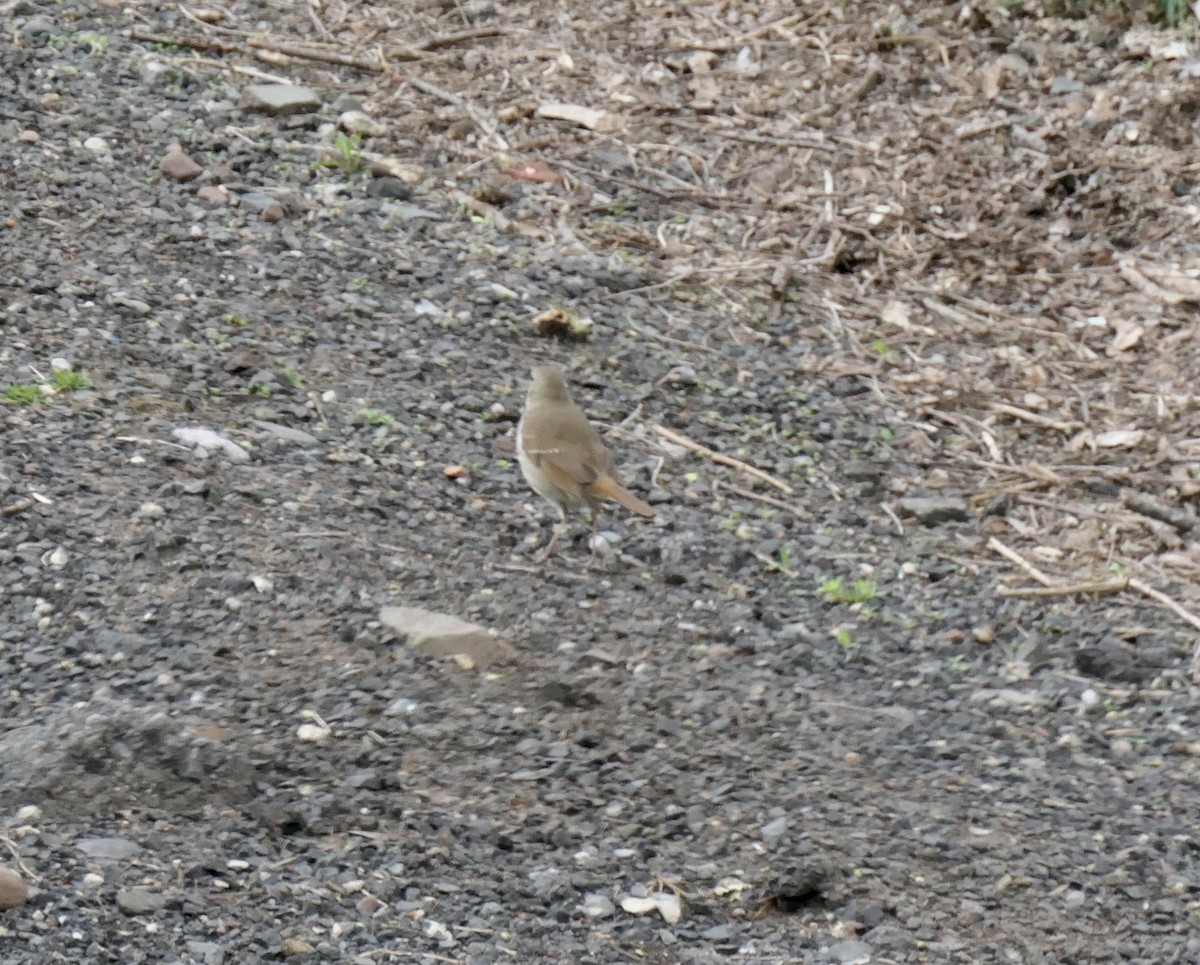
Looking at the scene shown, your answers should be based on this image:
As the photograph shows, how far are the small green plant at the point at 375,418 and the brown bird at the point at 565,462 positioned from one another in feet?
1.60

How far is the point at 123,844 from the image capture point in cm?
348

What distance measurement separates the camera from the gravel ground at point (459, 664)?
360 centimetres

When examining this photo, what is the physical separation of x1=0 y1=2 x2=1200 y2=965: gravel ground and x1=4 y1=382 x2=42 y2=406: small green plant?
0.10m

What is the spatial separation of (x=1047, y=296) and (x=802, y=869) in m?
3.86

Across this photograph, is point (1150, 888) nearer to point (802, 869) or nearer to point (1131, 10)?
point (802, 869)

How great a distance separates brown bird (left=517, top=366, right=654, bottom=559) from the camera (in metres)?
5.05

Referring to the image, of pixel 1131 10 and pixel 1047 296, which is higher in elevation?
pixel 1131 10

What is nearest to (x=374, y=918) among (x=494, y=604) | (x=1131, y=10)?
(x=494, y=604)

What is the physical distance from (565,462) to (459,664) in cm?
88

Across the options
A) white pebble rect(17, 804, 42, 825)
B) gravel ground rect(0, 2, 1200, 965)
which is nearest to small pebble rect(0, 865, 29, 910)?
gravel ground rect(0, 2, 1200, 965)

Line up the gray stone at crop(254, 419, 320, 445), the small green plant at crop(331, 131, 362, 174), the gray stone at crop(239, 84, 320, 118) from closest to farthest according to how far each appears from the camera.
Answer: the gray stone at crop(254, 419, 320, 445)
the small green plant at crop(331, 131, 362, 174)
the gray stone at crop(239, 84, 320, 118)

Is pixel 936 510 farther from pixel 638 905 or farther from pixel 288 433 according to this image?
pixel 638 905

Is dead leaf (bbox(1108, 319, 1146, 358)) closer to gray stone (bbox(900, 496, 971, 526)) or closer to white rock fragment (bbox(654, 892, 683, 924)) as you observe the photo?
gray stone (bbox(900, 496, 971, 526))

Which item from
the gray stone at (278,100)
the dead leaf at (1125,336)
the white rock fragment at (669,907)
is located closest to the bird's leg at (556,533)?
the white rock fragment at (669,907)
